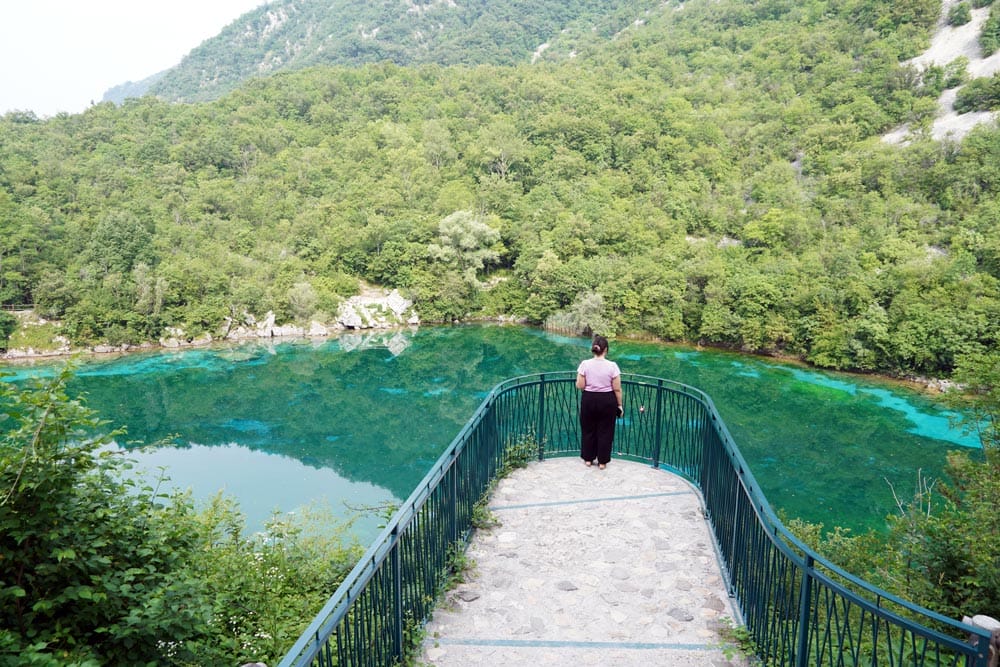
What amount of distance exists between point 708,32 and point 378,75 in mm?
47374

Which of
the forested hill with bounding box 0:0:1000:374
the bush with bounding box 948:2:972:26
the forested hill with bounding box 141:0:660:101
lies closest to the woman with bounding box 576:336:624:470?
the forested hill with bounding box 0:0:1000:374

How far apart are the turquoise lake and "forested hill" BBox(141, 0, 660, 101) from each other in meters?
87.8

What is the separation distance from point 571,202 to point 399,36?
90.5 meters

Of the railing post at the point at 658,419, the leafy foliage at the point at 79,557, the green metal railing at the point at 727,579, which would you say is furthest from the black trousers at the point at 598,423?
the leafy foliage at the point at 79,557

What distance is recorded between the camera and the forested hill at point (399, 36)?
117m

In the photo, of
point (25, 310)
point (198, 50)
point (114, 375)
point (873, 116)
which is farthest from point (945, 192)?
point (198, 50)

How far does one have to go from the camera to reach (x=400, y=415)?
27938 millimetres

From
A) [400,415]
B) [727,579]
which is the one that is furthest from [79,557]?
[400,415]

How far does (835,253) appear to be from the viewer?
37.4 metres

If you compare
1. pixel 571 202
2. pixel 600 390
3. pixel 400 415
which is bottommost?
pixel 400 415

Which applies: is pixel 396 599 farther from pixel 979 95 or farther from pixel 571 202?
pixel 979 95

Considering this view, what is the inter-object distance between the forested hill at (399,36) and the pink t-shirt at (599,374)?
366 feet

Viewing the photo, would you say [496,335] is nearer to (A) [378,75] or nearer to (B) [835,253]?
(B) [835,253]

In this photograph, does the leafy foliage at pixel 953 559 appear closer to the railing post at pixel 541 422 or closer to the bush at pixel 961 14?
the railing post at pixel 541 422
